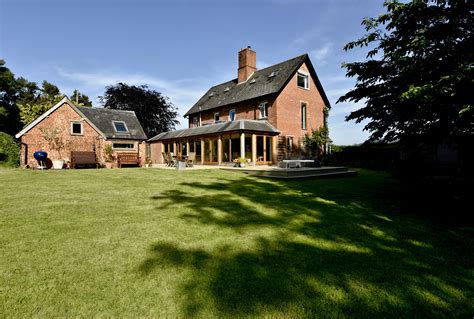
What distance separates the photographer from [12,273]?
9.34 ft

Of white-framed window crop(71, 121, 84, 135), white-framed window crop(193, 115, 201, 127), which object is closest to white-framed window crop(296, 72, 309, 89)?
white-framed window crop(193, 115, 201, 127)

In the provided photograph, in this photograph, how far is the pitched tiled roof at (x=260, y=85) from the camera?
849 inches

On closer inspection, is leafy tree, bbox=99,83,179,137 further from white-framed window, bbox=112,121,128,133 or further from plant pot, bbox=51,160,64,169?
plant pot, bbox=51,160,64,169

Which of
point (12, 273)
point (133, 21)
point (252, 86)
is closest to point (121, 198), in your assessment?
point (12, 273)

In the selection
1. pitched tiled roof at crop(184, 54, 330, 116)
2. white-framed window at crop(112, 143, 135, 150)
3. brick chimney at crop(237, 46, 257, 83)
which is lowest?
white-framed window at crop(112, 143, 135, 150)

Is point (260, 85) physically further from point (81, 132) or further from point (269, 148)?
point (81, 132)

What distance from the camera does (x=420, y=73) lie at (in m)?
5.40

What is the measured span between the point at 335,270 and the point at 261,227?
1774 mm

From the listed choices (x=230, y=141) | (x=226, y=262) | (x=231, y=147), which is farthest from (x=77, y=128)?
(x=226, y=262)

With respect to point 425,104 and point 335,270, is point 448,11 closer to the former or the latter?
point 425,104

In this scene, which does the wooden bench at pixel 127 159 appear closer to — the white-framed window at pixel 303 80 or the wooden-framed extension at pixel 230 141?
the wooden-framed extension at pixel 230 141

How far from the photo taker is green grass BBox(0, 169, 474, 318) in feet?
7.87

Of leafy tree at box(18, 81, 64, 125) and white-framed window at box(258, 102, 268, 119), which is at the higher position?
leafy tree at box(18, 81, 64, 125)

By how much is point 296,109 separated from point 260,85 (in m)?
4.13
